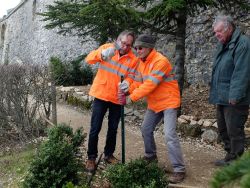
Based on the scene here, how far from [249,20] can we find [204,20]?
136 centimetres

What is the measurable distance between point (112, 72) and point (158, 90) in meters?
0.64

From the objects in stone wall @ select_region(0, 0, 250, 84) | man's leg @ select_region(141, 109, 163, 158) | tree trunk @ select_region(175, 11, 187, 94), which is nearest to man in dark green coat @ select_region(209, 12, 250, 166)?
man's leg @ select_region(141, 109, 163, 158)

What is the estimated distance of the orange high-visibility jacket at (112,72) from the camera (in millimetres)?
5152

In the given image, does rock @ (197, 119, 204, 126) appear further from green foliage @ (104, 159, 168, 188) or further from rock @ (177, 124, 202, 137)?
green foliage @ (104, 159, 168, 188)

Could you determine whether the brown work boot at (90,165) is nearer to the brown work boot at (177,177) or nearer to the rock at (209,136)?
the brown work boot at (177,177)

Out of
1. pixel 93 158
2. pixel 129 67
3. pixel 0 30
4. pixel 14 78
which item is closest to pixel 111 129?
pixel 93 158

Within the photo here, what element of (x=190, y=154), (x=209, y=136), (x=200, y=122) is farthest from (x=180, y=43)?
(x=190, y=154)

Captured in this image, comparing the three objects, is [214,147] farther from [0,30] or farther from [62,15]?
[0,30]

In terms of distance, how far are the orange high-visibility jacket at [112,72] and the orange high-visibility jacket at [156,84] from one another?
13 centimetres

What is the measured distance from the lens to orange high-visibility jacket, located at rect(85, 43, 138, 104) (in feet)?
16.9

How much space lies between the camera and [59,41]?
20.8 meters

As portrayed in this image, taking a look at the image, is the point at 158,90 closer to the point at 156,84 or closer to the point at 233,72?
the point at 156,84

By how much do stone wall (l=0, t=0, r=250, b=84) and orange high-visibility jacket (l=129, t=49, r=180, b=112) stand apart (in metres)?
4.90

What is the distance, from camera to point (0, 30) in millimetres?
35750
